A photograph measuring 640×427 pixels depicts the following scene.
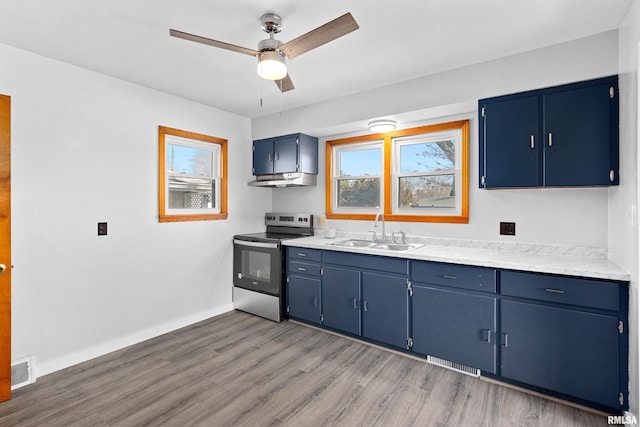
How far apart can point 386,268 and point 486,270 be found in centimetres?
81

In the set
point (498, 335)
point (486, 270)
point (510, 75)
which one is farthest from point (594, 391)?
point (510, 75)

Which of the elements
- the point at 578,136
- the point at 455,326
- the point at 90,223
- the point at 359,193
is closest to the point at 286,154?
the point at 359,193

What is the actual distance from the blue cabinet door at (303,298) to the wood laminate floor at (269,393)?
0.40m

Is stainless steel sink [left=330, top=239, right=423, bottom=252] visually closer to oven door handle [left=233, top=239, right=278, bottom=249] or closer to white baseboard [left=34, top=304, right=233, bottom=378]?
oven door handle [left=233, top=239, right=278, bottom=249]

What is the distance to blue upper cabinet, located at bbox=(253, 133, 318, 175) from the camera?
381cm

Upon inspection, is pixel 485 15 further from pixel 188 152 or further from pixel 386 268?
pixel 188 152


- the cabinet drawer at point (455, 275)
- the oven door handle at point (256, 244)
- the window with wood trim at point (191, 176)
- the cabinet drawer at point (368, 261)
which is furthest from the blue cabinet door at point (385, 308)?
the window with wood trim at point (191, 176)

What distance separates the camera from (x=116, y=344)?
2955mm

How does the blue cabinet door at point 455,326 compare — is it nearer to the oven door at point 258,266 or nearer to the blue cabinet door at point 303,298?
the blue cabinet door at point 303,298

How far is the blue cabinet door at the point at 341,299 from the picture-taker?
3057 mm

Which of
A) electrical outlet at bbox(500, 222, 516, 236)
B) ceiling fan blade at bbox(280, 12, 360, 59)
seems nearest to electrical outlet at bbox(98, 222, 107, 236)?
ceiling fan blade at bbox(280, 12, 360, 59)

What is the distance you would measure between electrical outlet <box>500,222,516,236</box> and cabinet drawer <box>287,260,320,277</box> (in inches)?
68.4

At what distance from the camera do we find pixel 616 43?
2176 mm

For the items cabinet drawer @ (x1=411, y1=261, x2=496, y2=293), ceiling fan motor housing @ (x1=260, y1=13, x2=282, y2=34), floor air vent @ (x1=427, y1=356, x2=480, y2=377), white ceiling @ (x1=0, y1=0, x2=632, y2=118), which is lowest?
floor air vent @ (x1=427, y1=356, x2=480, y2=377)
